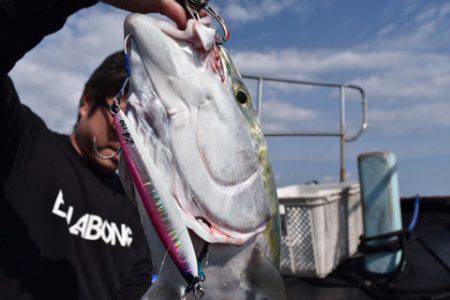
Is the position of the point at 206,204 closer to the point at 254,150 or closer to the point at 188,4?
the point at 254,150

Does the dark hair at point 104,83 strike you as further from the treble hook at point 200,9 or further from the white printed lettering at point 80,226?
the treble hook at point 200,9

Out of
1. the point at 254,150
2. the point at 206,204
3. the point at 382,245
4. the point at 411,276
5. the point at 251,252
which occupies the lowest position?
the point at 411,276

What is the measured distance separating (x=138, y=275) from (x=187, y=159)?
1495 millimetres

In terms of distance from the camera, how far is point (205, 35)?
1138 millimetres

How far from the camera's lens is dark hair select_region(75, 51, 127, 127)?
223 centimetres

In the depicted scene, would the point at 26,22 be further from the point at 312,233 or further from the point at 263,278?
the point at 312,233

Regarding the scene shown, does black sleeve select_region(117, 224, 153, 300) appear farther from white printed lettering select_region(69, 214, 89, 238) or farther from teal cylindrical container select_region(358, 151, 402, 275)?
teal cylindrical container select_region(358, 151, 402, 275)

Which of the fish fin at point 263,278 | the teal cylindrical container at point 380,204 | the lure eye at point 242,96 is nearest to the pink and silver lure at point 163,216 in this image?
the fish fin at point 263,278

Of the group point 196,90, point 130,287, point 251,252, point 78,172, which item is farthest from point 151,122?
point 130,287

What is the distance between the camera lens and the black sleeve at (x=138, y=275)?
7.35 ft

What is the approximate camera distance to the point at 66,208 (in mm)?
2076

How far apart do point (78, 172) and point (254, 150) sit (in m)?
1.33

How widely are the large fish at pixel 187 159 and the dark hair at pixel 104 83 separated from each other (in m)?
1.13

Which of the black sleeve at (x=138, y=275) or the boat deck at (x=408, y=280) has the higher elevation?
the black sleeve at (x=138, y=275)
